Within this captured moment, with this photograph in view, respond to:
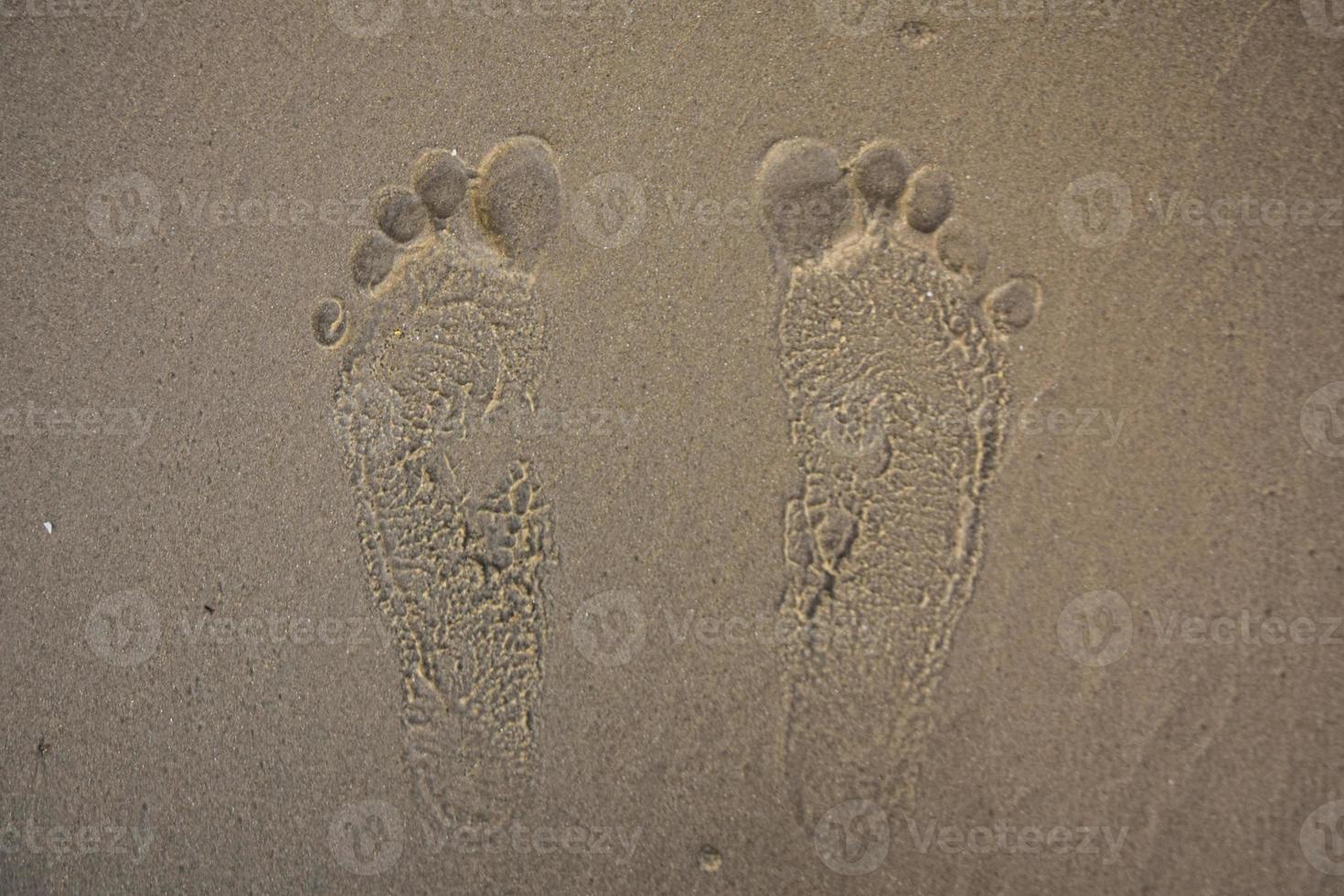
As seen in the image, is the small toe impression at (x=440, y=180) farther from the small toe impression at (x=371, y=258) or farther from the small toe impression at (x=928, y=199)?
the small toe impression at (x=928, y=199)

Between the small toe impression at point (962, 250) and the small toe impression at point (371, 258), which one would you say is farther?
the small toe impression at point (371, 258)

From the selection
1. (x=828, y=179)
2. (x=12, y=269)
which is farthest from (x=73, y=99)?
(x=828, y=179)

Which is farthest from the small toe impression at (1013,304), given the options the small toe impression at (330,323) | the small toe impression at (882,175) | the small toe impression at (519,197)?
the small toe impression at (330,323)

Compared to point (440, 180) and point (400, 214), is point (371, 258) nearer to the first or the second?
point (400, 214)

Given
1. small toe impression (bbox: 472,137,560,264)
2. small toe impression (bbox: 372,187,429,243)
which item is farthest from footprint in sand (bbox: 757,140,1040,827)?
small toe impression (bbox: 372,187,429,243)

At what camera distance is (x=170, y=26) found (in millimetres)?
2451

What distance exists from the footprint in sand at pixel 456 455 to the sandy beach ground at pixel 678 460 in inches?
0.7

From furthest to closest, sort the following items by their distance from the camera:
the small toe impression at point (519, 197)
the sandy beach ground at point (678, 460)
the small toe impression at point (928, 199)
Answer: the small toe impression at point (519, 197) → the small toe impression at point (928, 199) → the sandy beach ground at point (678, 460)

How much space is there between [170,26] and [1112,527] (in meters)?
3.24

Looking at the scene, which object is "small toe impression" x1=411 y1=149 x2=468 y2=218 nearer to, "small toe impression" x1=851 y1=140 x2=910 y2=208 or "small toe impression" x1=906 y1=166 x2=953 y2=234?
"small toe impression" x1=851 y1=140 x2=910 y2=208

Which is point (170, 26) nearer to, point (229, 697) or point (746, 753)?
point (229, 697)

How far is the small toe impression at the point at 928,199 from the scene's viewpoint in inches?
84.6

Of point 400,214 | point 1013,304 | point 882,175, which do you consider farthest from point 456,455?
point 1013,304

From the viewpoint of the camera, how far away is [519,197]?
2275mm
